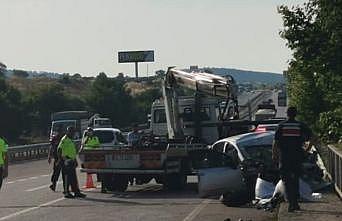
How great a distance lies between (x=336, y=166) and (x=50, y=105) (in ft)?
218

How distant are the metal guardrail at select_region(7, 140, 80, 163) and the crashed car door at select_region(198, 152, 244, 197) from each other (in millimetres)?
26917

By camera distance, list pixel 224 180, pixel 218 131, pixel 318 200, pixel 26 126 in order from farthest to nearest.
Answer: pixel 26 126 < pixel 218 131 < pixel 224 180 < pixel 318 200

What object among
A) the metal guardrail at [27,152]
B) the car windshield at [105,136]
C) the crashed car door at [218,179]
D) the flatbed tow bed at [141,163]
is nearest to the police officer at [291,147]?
the crashed car door at [218,179]

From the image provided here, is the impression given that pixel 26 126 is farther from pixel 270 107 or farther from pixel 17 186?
pixel 17 186

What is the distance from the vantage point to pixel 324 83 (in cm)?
1650

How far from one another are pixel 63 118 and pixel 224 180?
4601 centimetres

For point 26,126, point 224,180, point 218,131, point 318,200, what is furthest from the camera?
point 26,126

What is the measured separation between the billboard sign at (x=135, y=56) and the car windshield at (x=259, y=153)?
370ft

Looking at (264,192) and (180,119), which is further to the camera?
(180,119)

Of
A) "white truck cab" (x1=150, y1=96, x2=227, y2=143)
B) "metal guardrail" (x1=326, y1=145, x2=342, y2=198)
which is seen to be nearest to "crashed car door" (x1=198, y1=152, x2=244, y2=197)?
"metal guardrail" (x1=326, y1=145, x2=342, y2=198)

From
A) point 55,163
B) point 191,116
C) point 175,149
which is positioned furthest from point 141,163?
point 191,116

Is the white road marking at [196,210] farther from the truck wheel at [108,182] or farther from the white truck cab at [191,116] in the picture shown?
the white truck cab at [191,116]

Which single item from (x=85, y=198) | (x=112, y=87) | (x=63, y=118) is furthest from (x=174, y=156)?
(x=112, y=87)

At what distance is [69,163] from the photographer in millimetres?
20172
